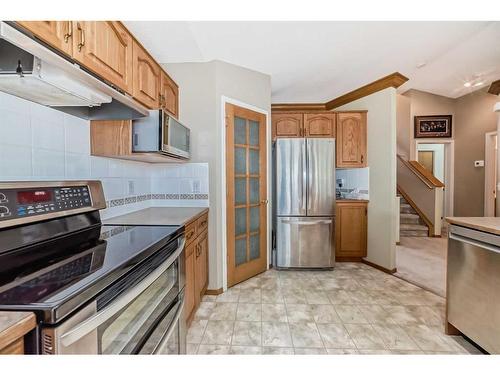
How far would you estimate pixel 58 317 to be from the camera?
1.82 ft

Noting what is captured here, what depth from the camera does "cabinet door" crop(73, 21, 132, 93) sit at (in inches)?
41.6

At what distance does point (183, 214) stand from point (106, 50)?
47.7 inches

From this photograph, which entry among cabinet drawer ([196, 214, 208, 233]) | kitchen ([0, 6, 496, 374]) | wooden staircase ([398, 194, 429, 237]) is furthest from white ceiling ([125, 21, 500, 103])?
wooden staircase ([398, 194, 429, 237])

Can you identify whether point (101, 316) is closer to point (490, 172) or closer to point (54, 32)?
point (54, 32)

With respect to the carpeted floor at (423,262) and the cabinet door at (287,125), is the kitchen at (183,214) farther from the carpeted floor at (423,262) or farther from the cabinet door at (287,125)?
the carpeted floor at (423,262)

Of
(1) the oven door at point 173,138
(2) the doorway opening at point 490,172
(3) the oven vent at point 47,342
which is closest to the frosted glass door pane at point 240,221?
(1) the oven door at point 173,138

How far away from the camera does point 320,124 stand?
3.37 m

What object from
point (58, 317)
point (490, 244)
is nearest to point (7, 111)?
point (58, 317)

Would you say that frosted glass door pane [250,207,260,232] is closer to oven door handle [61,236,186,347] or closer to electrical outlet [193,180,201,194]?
electrical outlet [193,180,201,194]

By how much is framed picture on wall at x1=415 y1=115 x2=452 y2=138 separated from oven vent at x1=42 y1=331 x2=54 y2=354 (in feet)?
22.4

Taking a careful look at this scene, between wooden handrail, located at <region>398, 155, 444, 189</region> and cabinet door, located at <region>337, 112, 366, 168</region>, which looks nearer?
cabinet door, located at <region>337, 112, 366, 168</region>

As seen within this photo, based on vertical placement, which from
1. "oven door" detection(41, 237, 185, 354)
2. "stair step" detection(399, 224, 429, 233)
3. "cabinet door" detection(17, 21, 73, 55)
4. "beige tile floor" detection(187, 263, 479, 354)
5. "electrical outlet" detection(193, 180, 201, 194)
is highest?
"cabinet door" detection(17, 21, 73, 55)
